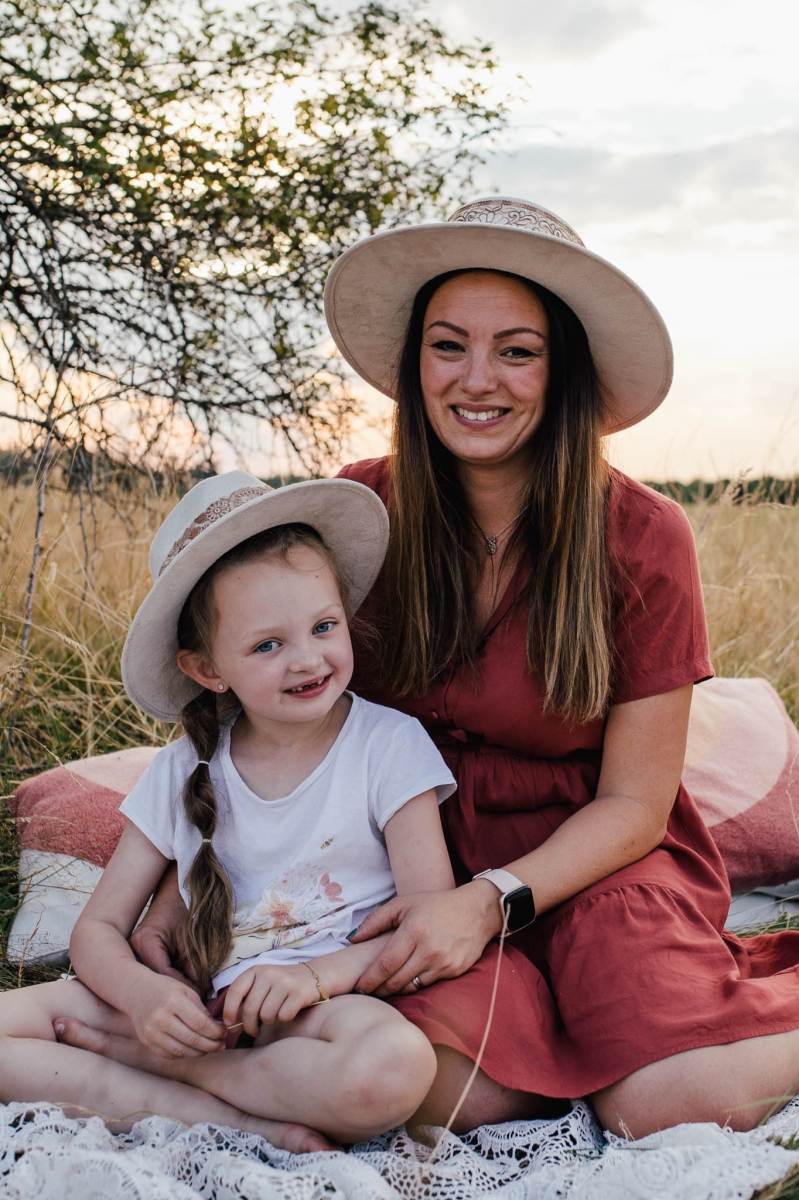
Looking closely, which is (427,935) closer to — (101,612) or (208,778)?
(208,778)

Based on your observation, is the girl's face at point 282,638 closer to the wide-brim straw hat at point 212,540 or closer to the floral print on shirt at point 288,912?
the wide-brim straw hat at point 212,540

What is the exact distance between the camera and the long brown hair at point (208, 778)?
2205 mm

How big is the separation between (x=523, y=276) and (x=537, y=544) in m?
0.61

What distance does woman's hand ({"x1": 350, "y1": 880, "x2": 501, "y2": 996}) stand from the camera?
2.05m

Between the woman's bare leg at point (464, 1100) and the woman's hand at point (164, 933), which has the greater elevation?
the woman's hand at point (164, 933)

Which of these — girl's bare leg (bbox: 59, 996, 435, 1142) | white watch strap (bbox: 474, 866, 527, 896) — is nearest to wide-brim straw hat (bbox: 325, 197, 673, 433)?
white watch strap (bbox: 474, 866, 527, 896)

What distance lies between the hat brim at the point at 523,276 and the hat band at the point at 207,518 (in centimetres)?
68

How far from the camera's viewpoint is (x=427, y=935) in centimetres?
207

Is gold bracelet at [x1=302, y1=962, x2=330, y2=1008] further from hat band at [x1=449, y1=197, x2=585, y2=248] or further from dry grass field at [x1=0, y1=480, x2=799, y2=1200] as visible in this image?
hat band at [x1=449, y1=197, x2=585, y2=248]

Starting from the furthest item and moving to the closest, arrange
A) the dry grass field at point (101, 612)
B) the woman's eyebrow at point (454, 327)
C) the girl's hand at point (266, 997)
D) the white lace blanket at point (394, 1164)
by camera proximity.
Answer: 1. the dry grass field at point (101, 612)
2. the woman's eyebrow at point (454, 327)
3. the girl's hand at point (266, 997)
4. the white lace blanket at point (394, 1164)

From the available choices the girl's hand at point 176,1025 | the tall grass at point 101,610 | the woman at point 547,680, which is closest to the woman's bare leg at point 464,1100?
the woman at point 547,680

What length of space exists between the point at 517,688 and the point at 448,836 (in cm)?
40

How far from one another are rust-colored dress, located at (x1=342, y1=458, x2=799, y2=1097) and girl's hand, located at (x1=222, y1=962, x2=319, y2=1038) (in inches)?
8.1

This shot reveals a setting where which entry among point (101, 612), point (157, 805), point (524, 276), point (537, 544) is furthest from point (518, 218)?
point (101, 612)
